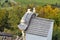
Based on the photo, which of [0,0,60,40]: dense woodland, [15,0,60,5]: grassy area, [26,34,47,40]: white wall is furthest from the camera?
[15,0,60,5]: grassy area

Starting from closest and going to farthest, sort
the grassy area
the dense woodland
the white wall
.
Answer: the white wall < the dense woodland < the grassy area

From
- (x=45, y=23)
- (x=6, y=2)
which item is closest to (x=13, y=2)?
(x=6, y=2)

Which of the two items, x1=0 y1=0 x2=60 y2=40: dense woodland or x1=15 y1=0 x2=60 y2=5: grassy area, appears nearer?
x1=0 y1=0 x2=60 y2=40: dense woodland

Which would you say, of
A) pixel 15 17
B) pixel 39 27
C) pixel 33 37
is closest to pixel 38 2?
pixel 15 17

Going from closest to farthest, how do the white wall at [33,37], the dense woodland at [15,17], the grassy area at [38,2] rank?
the white wall at [33,37], the dense woodland at [15,17], the grassy area at [38,2]

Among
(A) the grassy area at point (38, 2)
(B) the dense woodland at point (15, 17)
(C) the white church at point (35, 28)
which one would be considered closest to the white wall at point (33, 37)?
(C) the white church at point (35, 28)

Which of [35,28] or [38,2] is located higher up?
[38,2]

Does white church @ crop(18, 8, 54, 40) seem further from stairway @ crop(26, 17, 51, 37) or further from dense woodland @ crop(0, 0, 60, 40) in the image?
dense woodland @ crop(0, 0, 60, 40)

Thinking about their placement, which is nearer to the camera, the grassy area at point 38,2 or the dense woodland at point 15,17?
the dense woodland at point 15,17

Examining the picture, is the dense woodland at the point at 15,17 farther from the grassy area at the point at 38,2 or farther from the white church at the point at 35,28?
the grassy area at the point at 38,2

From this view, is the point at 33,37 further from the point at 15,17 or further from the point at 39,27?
the point at 15,17

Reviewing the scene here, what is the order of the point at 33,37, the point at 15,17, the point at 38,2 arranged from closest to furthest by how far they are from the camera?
the point at 33,37, the point at 15,17, the point at 38,2

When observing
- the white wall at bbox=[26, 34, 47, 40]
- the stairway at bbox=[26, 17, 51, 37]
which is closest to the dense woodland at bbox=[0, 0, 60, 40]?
the stairway at bbox=[26, 17, 51, 37]

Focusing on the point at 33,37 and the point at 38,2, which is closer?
the point at 33,37
